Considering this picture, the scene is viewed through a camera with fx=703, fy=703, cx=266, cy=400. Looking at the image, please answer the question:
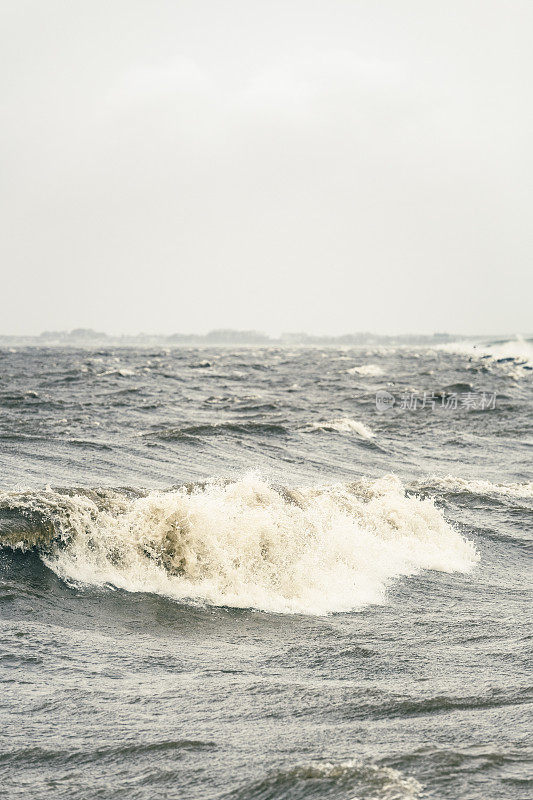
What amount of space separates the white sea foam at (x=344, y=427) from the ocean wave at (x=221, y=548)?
10318 millimetres

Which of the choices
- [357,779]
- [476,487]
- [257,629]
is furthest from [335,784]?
[476,487]

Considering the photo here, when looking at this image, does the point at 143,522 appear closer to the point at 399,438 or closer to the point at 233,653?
the point at 233,653

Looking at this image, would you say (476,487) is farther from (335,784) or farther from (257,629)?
(335,784)

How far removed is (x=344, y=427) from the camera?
1973 centimetres

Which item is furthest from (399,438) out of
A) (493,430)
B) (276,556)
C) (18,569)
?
(18,569)

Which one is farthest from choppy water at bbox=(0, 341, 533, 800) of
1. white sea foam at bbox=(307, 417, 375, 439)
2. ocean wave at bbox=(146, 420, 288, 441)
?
white sea foam at bbox=(307, 417, 375, 439)

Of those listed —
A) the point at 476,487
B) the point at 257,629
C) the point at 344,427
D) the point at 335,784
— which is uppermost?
the point at 344,427

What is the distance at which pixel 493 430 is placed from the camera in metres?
21.1

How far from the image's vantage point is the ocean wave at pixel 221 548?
21.9ft

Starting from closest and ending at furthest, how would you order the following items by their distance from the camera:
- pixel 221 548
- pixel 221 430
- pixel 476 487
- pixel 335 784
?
pixel 335 784 → pixel 221 548 → pixel 476 487 → pixel 221 430

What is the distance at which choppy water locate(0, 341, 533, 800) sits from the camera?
3.45 meters

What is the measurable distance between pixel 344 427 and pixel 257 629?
14.2m

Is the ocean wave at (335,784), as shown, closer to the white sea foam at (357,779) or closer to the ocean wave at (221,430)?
the white sea foam at (357,779)

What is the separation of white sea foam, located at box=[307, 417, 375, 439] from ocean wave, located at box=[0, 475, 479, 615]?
33.9 feet
